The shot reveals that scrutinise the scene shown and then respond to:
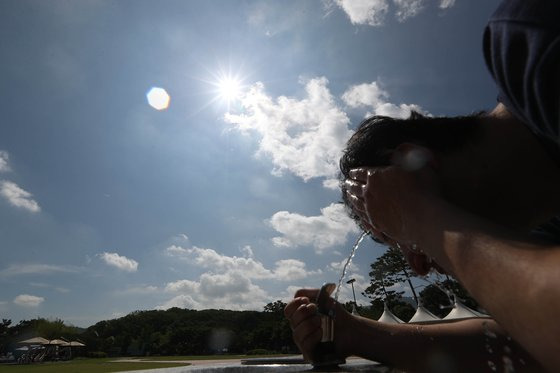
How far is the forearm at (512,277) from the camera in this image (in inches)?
25.6

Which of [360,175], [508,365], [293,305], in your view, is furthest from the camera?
[293,305]

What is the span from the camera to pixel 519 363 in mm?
1579

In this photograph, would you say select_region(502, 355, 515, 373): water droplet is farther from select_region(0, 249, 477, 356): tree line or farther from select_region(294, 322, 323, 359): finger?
select_region(0, 249, 477, 356): tree line

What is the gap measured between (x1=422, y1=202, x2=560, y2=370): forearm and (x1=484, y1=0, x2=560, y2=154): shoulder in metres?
0.39

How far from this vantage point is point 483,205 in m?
1.55

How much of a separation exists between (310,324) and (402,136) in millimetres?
1006

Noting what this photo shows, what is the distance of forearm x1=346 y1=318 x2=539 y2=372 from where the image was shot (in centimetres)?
167

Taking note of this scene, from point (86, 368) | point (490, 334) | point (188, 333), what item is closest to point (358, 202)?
point (490, 334)

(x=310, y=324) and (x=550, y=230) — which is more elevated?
(x=550, y=230)

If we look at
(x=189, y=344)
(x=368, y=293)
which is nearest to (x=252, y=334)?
(x=189, y=344)

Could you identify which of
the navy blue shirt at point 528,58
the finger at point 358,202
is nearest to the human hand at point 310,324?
the finger at point 358,202

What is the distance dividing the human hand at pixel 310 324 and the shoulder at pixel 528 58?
1.22m

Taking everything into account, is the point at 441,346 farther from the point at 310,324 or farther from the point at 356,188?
the point at 356,188

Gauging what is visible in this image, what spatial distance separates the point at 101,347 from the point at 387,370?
95510 mm
